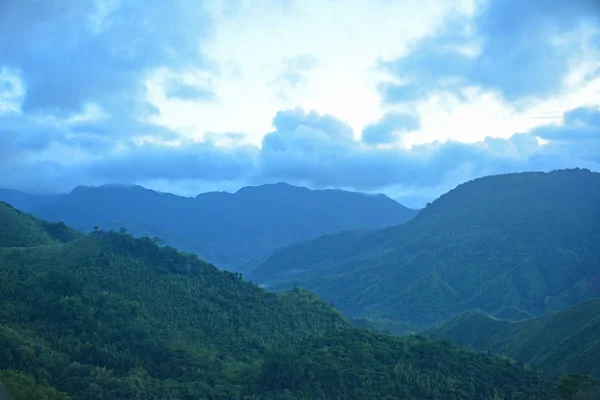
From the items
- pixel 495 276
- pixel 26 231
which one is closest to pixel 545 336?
pixel 495 276

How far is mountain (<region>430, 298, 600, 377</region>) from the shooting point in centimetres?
7362

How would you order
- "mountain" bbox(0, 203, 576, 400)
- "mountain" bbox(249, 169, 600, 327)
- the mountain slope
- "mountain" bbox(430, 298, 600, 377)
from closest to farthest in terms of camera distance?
1. "mountain" bbox(0, 203, 576, 400)
2. "mountain" bbox(430, 298, 600, 377)
3. the mountain slope
4. "mountain" bbox(249, 169, 600, 327)

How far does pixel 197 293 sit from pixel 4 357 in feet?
99.6

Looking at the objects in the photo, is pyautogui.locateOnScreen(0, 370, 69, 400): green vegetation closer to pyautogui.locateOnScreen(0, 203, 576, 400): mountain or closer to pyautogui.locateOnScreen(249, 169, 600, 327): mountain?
pyautogui.locateOnScreen(0, 203, 576, 400): mountain

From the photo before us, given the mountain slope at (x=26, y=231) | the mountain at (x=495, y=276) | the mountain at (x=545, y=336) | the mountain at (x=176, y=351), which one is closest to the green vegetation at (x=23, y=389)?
the mountain at (x=176, y=351)

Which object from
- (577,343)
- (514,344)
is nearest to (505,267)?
(514,344)

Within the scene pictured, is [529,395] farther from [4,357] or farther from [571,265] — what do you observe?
[571,265]

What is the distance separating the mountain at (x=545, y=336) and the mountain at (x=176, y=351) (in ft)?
68.2

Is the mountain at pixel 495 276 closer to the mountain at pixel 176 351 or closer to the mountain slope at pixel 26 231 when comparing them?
the mountain slope at pixel 26 231

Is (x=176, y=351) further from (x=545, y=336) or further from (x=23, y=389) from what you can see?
(x=545, y=336)

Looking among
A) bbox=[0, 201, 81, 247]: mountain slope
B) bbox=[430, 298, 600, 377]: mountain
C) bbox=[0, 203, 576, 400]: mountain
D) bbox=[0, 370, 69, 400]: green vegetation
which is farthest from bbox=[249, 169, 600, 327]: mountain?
bbox=[0, 370, 69, 400]: green vegetation

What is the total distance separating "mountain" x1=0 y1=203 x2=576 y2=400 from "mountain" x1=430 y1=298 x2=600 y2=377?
20785 millimetres

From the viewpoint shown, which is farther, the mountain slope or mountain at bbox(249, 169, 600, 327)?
mountain at bbox(249, 169, 600, 327)

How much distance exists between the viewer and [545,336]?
294 ft
